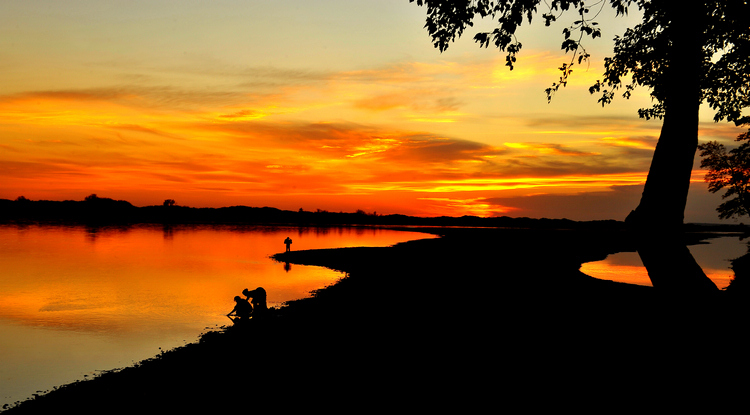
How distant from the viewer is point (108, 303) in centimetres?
3148

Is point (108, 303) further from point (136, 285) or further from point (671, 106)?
point (671, 106)

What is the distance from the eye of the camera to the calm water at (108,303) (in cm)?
1922

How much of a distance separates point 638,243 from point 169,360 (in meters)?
14.2

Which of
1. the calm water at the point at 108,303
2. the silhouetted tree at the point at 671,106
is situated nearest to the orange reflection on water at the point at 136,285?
the calm water at the point at 108,303

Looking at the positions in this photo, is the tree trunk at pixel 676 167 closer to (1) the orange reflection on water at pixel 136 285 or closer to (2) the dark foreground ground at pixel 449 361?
(2) the dark foreground ground at pixel 449 361

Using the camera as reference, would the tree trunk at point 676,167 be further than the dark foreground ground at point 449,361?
No

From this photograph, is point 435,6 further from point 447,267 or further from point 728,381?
point 447,267

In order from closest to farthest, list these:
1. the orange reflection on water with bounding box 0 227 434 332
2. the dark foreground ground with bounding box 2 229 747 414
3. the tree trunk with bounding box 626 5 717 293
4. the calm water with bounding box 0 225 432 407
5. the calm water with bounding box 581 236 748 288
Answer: the tree trunk with bounding box 626 5 717 293 < the dark foreground ground with bounding box 2 229 747 414 < the calm water with bounding box 0 225 432 407 < the orange reflection on water with bounding box 0 227 434 332 < the calm water with bounding box 581 236 748 288

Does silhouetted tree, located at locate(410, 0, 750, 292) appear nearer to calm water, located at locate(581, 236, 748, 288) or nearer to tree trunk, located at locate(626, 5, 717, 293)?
tree trunk, located at locate(626, 5, 717, 293)

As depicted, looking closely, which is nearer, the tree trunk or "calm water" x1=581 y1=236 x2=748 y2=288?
the tree trunk

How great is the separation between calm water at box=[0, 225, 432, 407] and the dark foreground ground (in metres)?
3.50

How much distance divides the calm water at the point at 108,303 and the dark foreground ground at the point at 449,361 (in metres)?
3.50

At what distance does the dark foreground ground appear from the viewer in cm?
930

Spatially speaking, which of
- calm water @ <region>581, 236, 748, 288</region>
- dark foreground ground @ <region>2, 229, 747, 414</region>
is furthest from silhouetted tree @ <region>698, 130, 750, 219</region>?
dark foreground ground @ <region>2, 229, 747, 414</region>
